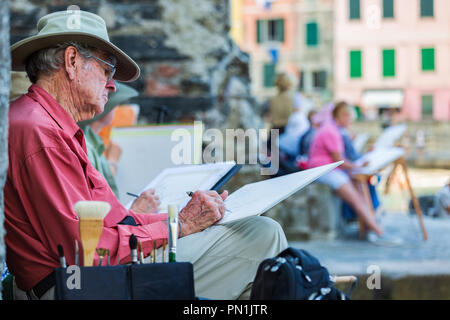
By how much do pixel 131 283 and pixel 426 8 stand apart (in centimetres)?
4016

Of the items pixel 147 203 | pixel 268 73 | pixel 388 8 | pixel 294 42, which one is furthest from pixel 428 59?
pixel 147 203

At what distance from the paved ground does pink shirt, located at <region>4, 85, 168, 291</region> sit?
2.52m

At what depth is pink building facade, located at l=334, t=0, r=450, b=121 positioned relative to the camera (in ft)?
132

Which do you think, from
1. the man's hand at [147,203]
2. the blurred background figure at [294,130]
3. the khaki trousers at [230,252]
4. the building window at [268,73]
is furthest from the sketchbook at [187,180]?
the building window at [268,73]

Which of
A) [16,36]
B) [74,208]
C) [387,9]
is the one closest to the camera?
[74,208]

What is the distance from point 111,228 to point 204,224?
0.36 metres

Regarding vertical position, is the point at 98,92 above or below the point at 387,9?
below

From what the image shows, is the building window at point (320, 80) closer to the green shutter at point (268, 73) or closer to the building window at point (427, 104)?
the green shutter at point (268, 73)

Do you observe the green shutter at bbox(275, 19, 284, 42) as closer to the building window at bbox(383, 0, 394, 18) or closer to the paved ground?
the building window at bbox(383, 0, 394, 18)

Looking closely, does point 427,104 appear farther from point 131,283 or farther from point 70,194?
point 131,283

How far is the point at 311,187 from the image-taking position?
682cm
